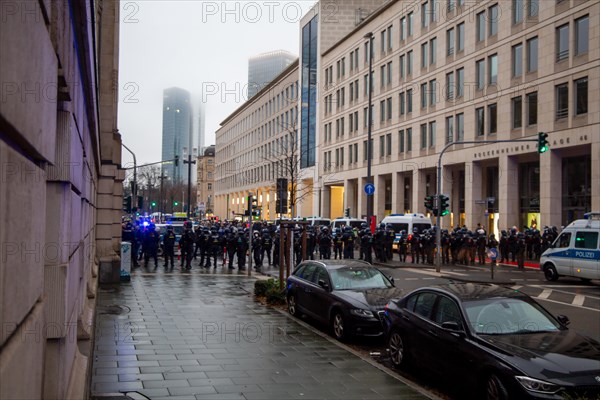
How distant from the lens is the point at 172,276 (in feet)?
71.8

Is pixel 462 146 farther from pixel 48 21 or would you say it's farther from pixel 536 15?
pixel 48 21

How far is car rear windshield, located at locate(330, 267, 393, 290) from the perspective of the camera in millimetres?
12102

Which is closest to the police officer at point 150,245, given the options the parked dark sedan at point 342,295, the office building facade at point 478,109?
the office building facade at point 478,109

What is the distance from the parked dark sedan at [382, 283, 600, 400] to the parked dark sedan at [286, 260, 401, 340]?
128 cm

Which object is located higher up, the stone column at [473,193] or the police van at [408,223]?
the stone column at [473,193]

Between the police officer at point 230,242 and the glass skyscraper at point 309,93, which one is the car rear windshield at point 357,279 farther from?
the glass skyscraper at point 309,93

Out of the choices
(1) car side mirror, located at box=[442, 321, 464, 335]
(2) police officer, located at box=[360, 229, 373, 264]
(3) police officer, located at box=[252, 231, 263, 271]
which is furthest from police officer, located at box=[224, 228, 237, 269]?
(1) car side mirror, located at box=[442, 321, 464, 335]

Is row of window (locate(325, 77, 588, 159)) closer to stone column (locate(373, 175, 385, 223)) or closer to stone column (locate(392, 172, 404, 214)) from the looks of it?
stone column (locate(392, 172, 404, 214))

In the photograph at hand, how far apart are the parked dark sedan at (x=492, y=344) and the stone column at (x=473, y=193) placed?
3561 centimetres

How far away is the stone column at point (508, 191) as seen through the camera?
39594 mm

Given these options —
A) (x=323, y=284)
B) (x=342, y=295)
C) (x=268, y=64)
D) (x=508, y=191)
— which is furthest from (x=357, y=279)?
(x=268, y=64)

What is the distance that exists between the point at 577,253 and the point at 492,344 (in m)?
16.4

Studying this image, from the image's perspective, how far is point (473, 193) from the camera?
1719 inches

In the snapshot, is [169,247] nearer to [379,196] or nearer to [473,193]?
[473,193]
